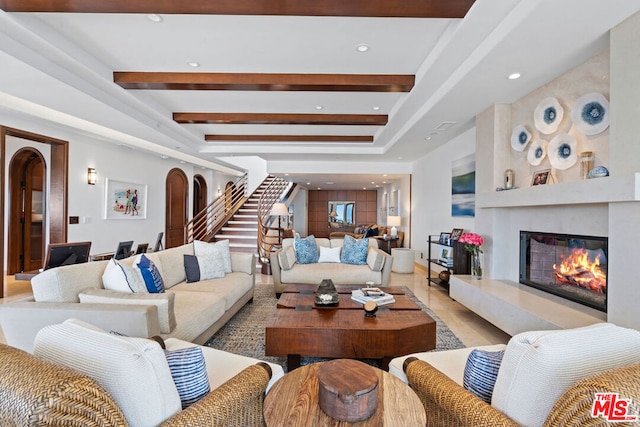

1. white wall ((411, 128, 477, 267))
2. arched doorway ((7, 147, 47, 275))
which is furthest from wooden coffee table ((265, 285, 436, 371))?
arched doorway ((7, 147, 47, 275))

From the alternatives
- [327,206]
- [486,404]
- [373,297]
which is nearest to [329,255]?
[373,297]

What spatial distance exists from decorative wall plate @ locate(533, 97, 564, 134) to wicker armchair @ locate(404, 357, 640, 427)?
2763 mm

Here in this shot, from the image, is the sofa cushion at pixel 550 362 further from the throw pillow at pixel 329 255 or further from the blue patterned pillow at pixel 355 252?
the throw pillow at pixel 329 255

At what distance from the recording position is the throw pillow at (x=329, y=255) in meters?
4.90

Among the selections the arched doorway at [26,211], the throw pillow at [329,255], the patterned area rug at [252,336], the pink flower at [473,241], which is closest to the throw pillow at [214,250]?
the patterned area rug at [252,336]

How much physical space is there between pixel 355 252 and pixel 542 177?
8.34 ft

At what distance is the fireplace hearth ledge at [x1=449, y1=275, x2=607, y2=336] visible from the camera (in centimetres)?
248

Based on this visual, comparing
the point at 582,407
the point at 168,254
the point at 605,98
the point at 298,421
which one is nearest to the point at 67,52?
the point at 168,254

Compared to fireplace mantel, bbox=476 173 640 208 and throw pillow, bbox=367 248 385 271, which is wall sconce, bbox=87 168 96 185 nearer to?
throw pillow, bbox=367 248 385 271

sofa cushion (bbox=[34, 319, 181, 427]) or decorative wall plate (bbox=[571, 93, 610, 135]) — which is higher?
decorative wall plate (bbox=[571, 93, 610, 135])

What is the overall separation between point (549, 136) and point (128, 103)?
4.95 m

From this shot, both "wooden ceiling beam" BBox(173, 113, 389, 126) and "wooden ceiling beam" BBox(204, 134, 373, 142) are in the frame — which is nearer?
A: "wooden ceiling beam" BBox(173, 113, 389, 126)

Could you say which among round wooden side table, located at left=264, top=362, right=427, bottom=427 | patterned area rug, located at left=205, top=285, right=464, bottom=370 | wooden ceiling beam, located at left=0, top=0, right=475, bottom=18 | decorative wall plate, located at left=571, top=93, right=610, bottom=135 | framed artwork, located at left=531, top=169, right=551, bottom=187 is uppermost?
wooden ceiling beam, located at left=0, top=0, right=475, bottom=18

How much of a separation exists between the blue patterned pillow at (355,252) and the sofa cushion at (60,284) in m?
3.28
